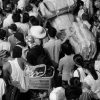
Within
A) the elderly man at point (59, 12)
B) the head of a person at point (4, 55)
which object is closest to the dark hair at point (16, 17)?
the elderly man at point (59, 12)

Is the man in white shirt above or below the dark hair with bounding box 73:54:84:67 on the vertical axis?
below

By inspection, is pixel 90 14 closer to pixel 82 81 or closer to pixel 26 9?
pixel 26 9

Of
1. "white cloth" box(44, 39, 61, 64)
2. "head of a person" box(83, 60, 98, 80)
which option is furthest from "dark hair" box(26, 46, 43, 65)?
"head of a person" box(83, 60, 98, 80)

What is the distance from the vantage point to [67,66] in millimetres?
9367

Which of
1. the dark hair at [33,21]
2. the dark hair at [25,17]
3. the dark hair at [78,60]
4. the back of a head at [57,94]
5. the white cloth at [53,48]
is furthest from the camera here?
the dark hair at [25,17]

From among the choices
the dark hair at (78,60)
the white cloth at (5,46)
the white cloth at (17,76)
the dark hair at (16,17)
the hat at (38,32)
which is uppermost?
the dark hair at (16,17)

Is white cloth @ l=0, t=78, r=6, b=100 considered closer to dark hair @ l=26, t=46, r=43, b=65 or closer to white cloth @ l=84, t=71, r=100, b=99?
dark hair @ l=26, t=46, r=43, b=65

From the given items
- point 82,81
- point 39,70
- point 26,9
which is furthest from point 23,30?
point 82,81

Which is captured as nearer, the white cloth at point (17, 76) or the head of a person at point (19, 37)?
the white cloth at point (17, 76)

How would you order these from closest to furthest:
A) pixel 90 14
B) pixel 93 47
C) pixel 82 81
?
1. pixel 82 81
2. pixel 93 47
3. pixel 90 14

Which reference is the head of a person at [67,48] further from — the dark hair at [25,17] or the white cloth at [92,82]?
the dark hair at [25,17]

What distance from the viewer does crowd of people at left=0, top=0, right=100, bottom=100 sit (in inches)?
348

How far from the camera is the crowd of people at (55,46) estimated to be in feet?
29.0

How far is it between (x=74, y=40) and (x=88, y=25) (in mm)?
729
